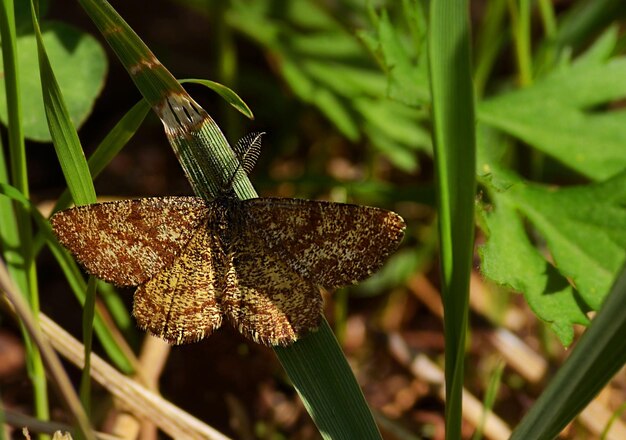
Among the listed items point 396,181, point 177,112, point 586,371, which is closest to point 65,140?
point 177,112

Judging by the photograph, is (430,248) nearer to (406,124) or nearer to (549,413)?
(406,124)

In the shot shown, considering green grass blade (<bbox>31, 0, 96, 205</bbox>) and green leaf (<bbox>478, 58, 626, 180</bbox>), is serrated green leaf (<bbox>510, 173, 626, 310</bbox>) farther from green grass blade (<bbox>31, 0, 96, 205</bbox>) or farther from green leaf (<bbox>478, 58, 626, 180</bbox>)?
green grass blade (<bbox>31, 0, 96, 205</bbox>)

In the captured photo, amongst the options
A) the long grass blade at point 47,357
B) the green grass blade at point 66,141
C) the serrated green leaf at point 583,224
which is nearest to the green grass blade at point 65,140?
the green grass blade at point 66,141

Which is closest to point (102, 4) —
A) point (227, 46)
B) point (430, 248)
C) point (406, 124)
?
point (227, 46)

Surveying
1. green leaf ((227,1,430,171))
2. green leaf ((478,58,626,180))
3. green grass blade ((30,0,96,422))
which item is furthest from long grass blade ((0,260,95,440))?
green leaf ((227,1,430,171))

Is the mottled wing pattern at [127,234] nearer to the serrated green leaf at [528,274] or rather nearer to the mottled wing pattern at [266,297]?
the mottled wing pattern at [266,297]

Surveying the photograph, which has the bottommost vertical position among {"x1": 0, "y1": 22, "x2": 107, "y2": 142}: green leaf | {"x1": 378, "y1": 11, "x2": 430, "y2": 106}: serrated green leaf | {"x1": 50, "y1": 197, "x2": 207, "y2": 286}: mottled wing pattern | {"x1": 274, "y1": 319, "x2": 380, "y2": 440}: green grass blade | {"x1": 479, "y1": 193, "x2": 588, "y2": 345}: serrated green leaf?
{"x1": 274, "y1": 319, "x2": 380, "y2": 440}: green grass blade

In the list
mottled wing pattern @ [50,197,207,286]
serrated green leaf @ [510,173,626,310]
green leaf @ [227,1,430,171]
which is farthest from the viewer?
green leaf @ [227,1,430,171]
